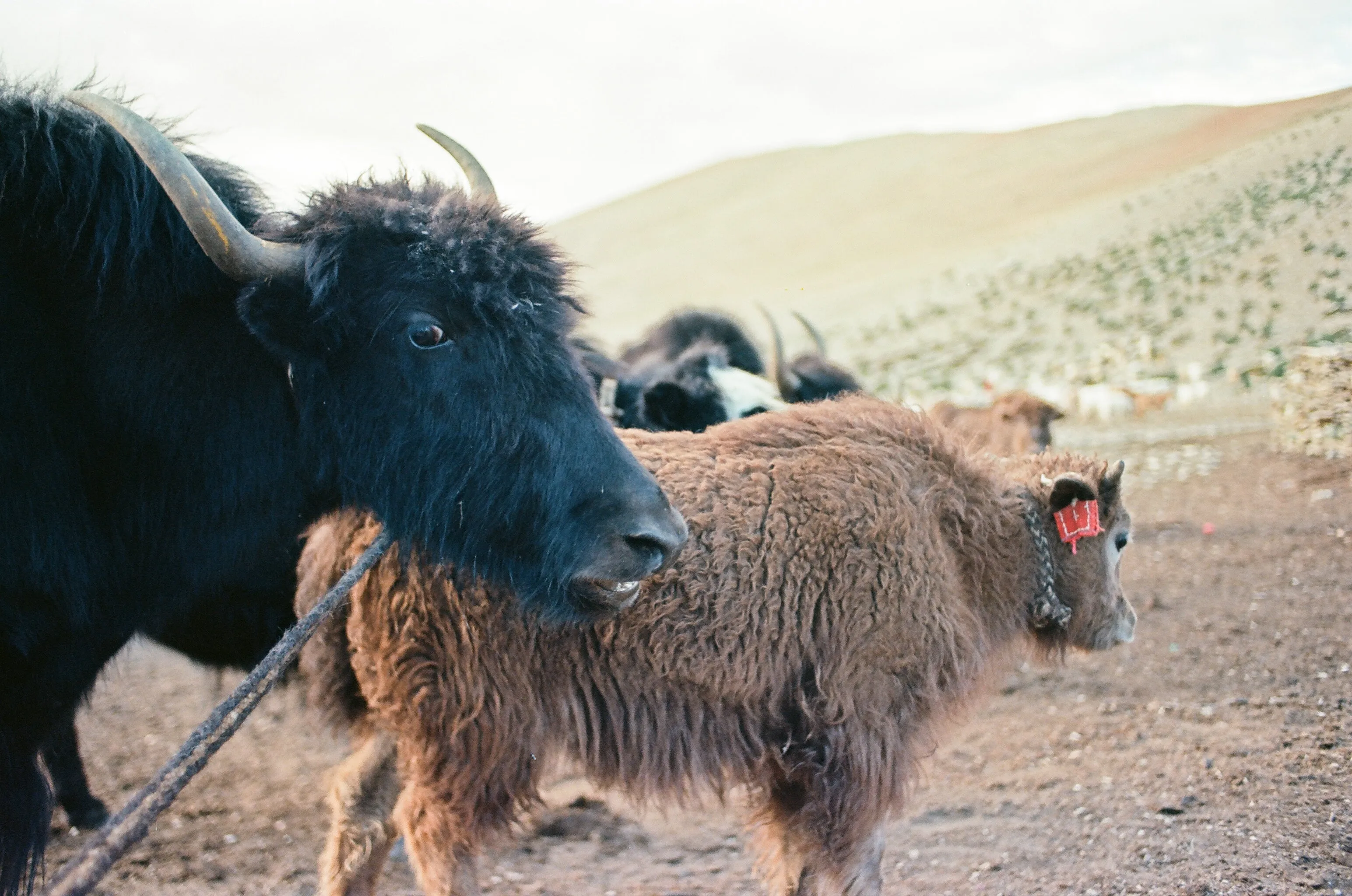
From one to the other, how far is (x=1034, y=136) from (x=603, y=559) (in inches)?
3272

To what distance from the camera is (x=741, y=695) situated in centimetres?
324

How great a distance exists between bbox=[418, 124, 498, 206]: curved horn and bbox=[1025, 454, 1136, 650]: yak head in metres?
2.43

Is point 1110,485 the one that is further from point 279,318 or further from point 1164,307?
point 1164,307

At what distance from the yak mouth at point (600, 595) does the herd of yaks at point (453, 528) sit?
2 cm

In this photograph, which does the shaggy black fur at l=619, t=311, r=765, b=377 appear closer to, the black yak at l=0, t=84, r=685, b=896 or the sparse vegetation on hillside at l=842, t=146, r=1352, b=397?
the black yak at l=0, t=84, r=685, b=896

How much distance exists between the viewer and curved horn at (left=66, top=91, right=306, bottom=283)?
2203 millimetres

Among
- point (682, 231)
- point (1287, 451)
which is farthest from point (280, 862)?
point (682, 231)

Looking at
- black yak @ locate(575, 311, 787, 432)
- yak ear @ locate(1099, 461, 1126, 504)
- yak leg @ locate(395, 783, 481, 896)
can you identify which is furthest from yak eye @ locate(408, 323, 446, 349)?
black yak @ locate(575, 311, 787, 432)

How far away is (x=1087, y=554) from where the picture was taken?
12.6 feet

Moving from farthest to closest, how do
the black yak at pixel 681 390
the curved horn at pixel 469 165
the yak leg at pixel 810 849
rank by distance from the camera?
the black yak at pixel 681 390 < the yak leg at pixel 810 849 < the curved horn at pixel 469 165

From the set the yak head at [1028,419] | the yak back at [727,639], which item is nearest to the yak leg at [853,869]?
the yak back at [727,639]

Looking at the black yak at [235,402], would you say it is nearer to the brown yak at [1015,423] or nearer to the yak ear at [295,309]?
the yak ear at [295,309]

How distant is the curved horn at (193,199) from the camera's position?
220 centimetres

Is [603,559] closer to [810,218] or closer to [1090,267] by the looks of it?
[1090,267]
